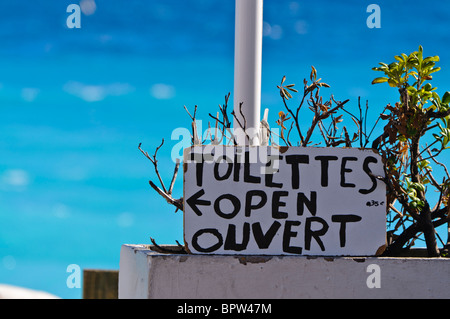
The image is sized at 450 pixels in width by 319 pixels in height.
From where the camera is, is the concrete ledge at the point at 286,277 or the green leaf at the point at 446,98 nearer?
the concrete ledge at the point at 286,277

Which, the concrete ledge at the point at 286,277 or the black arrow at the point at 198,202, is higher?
the black arrow at the point at 198,202

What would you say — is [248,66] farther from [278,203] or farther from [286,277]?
[286,277]

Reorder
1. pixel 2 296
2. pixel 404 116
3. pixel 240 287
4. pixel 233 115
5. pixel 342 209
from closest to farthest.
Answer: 1. pixel 240 287
2. pixel 342 209
3. pixel 404 116
4. pixel 233 115
5. pixel 2 296

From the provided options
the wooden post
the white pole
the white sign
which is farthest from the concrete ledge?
the wooden post

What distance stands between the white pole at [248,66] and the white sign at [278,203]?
0.29m

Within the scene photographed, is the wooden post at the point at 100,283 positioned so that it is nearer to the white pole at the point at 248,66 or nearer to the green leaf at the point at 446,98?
the white pole at the point at 248,66

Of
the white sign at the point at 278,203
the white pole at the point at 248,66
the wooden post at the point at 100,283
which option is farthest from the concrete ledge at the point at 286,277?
the wooden post at the point at 100,283

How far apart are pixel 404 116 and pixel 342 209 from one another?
37cm

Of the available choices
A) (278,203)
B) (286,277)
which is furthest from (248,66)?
(286,277)

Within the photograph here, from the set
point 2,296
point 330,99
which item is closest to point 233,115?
point 330,99

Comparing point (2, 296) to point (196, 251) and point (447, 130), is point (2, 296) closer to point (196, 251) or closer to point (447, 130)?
point (196, 251)

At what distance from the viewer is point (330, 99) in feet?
6.14

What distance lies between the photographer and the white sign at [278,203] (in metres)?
1.58

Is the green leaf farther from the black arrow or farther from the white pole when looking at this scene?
the black arrow
